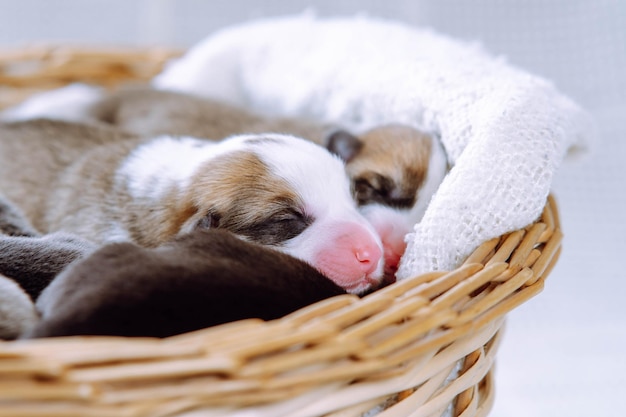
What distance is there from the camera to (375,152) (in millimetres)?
1691

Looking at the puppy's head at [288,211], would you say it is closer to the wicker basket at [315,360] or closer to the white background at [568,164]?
the wicker basket at [315,360]

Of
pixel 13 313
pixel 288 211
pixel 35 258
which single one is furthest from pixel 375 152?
pixel 13 313

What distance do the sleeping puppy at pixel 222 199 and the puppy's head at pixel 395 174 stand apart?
6.1 inches

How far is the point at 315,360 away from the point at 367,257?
0.41 m

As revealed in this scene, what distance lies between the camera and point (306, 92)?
2.13 meters

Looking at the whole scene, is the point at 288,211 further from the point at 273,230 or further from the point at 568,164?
the point at 568,164

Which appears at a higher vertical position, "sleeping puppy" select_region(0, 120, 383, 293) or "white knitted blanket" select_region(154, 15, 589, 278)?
"white knitted blanket" select_region(154, 15, 589, 278)

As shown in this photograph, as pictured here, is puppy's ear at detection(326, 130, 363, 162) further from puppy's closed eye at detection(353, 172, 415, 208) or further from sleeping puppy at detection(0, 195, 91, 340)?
sleeping puppy at detection(0, 195, 91, 340)

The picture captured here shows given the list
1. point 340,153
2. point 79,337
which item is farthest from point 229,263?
point 340,153

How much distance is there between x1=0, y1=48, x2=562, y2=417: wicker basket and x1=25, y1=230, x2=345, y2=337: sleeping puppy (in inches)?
3.1

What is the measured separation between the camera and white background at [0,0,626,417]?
69.4 inches

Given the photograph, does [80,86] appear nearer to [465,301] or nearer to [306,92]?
[306,92]

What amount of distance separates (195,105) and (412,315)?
141cm

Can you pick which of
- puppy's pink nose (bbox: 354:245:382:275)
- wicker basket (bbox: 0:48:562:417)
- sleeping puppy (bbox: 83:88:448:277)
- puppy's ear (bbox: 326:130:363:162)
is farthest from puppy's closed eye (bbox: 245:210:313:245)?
puppy's ear (bbox: 326:130:363:162)
